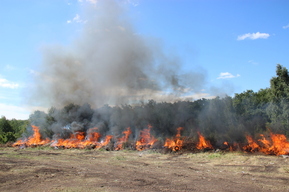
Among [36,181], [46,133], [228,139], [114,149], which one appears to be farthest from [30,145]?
[228,139]

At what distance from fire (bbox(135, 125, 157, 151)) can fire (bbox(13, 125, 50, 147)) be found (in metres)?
13.9

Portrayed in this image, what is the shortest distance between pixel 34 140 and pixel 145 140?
56.9 feet

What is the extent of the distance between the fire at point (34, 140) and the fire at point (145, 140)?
13.9 m

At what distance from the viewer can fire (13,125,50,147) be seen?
31.1 m

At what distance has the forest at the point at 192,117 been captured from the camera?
22.0 meters

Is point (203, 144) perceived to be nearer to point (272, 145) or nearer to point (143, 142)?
point (272, 145)

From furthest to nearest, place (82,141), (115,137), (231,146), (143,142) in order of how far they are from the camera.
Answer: (82,141) → (115,137) → (143,142) → (231,146)

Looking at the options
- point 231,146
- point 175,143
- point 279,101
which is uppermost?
point 279,101

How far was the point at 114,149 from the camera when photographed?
84.1 ft

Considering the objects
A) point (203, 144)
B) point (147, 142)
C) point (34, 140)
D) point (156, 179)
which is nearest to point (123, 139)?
point (147, 142)

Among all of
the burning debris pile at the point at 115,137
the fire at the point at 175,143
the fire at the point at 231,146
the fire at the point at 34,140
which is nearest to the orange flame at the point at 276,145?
the burning debris pile at the point at 115,137

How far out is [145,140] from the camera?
83.3ft

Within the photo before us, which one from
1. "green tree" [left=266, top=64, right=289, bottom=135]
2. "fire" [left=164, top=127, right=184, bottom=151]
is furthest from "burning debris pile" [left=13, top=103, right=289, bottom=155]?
"green tree" [left=266, top=64, right=289, bottom=135]

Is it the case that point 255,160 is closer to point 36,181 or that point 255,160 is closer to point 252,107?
point 252,107
